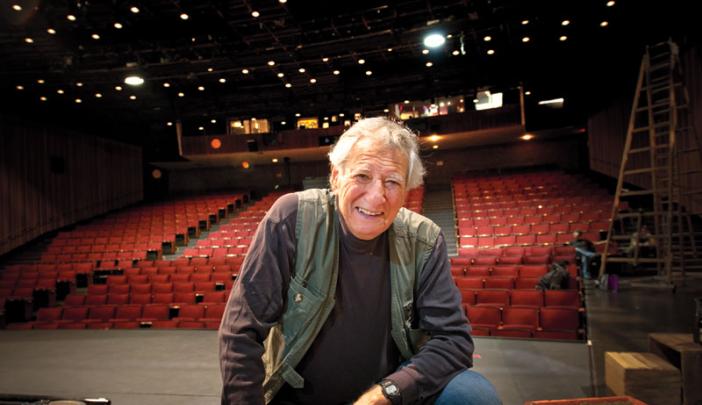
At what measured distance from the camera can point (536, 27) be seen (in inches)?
356

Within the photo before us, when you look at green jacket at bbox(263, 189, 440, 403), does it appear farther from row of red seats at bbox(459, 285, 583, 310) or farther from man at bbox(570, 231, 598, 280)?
man at bbox(570, 231, 598, 280)

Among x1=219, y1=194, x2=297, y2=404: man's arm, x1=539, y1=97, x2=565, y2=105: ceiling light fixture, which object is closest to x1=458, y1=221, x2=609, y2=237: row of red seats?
x1=539, y1=97, x2=565, y2=105: ceiling light fixture

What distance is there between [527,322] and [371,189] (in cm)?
371

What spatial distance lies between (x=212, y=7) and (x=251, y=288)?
26.8 ft

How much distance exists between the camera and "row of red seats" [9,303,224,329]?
5.18 metres

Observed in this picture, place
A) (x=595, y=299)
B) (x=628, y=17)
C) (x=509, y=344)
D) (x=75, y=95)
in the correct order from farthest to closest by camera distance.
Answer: (x=75, y=95) → (x=628, y=17) → (x=595, y=299) → (x=509, y=344)

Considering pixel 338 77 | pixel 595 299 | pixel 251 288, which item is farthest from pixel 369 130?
pixel 338 77

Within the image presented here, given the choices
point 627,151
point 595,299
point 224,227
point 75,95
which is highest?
point 75,95

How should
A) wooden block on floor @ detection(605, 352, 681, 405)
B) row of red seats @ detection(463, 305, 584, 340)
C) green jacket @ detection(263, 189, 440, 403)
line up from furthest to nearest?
row of red seats @ detection(463, 305, 584, 340) → wooden block on floor @ detection(605, 352, 681, 405) → green jacket @ detection(263, 189, 440, 403)

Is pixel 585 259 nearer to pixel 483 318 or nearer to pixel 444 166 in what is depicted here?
pixel 483 318

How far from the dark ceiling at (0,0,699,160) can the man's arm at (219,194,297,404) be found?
25.6ft

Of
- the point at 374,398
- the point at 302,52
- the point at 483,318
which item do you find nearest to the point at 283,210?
the point at 374,398

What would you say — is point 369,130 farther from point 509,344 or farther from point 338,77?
point 338,77

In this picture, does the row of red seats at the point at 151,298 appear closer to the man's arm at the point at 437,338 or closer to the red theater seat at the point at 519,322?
the red theater seat at the point at 519,322
